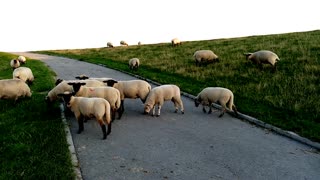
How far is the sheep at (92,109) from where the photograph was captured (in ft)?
36.9

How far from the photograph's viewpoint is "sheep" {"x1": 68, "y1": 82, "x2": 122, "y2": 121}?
1328 centimetres

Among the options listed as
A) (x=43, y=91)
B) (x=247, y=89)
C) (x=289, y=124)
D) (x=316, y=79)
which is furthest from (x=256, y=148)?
(x=43, y=91)

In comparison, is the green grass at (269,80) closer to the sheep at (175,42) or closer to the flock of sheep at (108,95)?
the flock of sheep at (108,95)

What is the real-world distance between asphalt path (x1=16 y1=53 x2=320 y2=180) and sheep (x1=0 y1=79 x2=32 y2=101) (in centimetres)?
364

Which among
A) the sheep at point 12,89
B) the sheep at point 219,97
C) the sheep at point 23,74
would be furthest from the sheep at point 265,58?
the sheep at point 12,89

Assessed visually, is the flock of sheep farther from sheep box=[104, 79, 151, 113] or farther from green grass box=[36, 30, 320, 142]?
green grass box=[36, 30, 320, 142]

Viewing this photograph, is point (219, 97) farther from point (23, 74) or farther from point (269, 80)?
point (23, 74)

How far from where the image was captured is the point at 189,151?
400 inches

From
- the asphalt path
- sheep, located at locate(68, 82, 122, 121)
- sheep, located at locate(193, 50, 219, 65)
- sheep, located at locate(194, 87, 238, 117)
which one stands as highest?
sheep, located at locate(193, 50, 219, 65)

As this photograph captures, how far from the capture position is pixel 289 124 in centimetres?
1305

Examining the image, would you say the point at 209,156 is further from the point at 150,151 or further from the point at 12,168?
the point at 12,168

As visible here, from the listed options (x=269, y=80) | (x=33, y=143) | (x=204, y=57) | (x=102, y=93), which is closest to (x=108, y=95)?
(x=102, y=93)

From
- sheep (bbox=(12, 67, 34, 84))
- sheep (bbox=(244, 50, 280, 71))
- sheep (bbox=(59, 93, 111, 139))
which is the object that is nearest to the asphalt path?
sheep (bbox=(59, 93, 111, 139))

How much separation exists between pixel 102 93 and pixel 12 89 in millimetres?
4996
